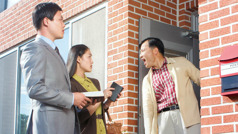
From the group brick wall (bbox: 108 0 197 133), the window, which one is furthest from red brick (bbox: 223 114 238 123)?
the window

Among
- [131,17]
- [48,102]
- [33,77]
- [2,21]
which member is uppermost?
[2,21]

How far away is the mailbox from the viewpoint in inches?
132

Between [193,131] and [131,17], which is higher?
[131,17]

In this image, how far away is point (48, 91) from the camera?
2773 mm

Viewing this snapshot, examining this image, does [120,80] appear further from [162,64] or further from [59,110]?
[59,110]

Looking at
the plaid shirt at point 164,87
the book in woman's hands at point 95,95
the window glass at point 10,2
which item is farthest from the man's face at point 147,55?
the window glass at point 10,2

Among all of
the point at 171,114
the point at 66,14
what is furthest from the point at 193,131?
the point at 66,14

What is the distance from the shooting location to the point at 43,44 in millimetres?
2920

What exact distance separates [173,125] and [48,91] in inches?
81.6

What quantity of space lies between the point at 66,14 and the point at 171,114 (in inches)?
108

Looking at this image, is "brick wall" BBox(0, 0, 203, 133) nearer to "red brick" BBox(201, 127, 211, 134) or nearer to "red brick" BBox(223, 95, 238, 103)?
"red brick" BBox(201, 127, 211, 134)

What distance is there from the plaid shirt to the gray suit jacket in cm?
182

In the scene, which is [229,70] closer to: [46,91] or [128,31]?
[46,91]

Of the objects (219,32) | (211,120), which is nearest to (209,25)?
(219,32)
